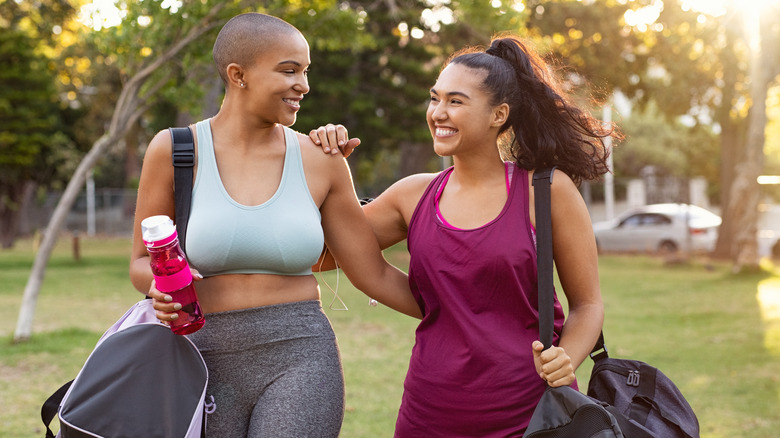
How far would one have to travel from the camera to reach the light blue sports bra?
8.21 feet

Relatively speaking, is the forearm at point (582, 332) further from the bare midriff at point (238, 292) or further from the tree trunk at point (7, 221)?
the tree trunk at point (7, 221)

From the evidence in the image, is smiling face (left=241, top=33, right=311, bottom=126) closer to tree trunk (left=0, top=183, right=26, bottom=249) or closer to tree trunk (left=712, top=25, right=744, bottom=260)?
tree trunk (left=712, top=25, right=744, bottom=260)

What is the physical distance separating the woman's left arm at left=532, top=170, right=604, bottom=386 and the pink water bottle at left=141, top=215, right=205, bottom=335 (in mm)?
1104

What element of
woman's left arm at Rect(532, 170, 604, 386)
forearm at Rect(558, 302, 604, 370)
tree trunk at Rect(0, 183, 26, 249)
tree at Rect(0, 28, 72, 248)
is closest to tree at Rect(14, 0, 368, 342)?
woman's left arm at Rect(532, 170, 604, 386)

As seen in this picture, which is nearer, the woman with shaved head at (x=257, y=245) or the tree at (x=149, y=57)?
the woman with shaved head at (x=257, y=245)

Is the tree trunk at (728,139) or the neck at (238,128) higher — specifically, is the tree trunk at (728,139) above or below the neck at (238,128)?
below

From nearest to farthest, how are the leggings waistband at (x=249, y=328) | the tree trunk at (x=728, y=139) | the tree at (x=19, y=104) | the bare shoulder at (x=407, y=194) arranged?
the leggings waistband at (x=249, y=328)
the bare shoulder at (x=407, y=194)
the tree trunk at (x=728, y=139)
the tree at (x=19, y=104)

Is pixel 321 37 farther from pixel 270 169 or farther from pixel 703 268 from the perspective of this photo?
pixel 703 268

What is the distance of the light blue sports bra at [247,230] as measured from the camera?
2.50m

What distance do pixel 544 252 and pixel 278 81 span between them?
38.4 inches

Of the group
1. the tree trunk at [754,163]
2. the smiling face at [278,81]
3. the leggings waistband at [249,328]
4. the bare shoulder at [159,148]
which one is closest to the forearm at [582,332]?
the leggings waistband at [249,328]

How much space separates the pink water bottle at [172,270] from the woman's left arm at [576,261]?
1.10 meters

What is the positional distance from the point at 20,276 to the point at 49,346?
9479mm

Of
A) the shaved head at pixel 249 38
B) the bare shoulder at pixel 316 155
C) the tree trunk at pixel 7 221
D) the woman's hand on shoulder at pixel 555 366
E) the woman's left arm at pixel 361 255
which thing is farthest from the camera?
the tree trunk at pixel 7 221
